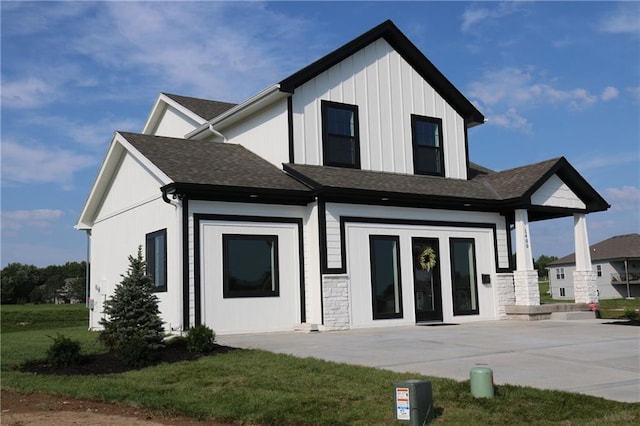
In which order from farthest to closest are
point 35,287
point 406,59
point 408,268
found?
point 35,287 → point 406,59 → point 408,268

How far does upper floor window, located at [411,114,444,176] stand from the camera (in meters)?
20.2

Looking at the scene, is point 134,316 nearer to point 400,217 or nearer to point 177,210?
point 177,210

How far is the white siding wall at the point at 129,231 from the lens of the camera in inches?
613

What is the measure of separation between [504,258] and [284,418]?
14024 millimetres

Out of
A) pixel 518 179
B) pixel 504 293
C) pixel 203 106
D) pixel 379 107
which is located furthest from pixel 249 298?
pixel 203 106

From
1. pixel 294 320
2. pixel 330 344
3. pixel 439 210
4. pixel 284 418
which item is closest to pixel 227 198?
pixel 294 320

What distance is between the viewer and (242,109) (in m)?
19.4

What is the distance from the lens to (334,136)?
1873 cm

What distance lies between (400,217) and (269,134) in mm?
4458

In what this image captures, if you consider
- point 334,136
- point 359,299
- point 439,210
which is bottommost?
point 359,299

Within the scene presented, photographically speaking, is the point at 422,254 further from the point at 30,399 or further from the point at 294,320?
Result: the point at 30,399

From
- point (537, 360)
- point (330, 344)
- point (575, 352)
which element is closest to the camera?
point (537, 360)

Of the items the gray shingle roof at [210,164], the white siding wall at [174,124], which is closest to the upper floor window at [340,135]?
the gray shingle roof at [210,164]

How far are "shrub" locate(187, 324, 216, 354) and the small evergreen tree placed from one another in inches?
21.1
